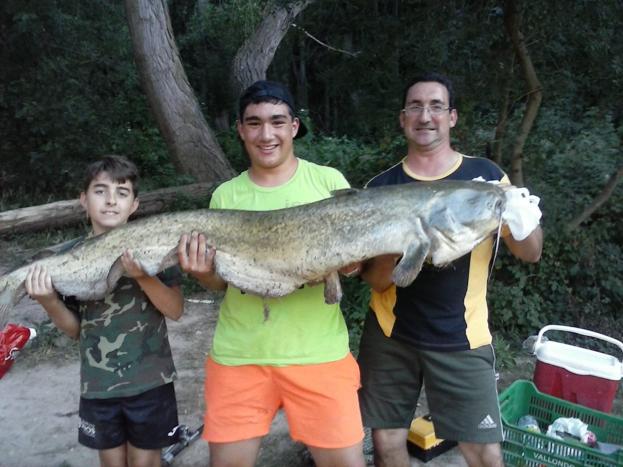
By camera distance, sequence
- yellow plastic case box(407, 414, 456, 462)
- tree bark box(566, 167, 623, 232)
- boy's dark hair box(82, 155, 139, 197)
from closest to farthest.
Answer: boy's dark hair box(82, 155, 139, 197)
yellow plastic case box(407, 414, 456, 462)
tree bark box(566, 167, 623, 232)

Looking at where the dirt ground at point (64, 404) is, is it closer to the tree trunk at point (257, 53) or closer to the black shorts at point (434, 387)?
the black shorts at point (434, 387)

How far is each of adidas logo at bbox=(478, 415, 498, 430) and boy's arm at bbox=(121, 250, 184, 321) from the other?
5.33 feet

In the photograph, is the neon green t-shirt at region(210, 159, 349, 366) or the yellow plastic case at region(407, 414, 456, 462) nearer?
the neon green t-shirt at region(210, 159, 349, 366)

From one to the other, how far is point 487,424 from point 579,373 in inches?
40.4

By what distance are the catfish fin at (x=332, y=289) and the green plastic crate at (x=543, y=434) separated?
54.3 inches

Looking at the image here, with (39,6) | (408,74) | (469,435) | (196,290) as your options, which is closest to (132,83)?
(39,6)

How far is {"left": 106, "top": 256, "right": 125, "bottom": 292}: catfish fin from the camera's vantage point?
272cm

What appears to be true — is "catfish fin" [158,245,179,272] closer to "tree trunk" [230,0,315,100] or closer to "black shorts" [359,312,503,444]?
"black shorts" [359,312,503,444]

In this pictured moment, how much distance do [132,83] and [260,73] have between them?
3.97m

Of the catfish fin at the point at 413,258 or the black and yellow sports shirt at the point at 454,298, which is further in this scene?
the black and yellow sports shirt at the point at 454,298

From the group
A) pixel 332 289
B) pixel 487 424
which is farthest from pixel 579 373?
pixel 332 289

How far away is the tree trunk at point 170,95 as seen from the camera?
382 inches

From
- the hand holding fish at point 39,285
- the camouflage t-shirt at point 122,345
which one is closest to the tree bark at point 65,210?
the camouflage t-shirt at point 122,345

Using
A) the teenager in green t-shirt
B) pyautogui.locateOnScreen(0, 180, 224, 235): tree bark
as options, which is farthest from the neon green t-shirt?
pyautogui.locateOnScreen(0, 180, 224, 235): tree bark
